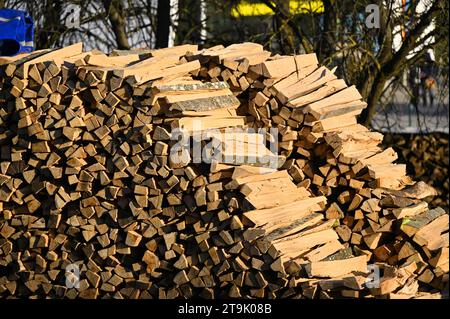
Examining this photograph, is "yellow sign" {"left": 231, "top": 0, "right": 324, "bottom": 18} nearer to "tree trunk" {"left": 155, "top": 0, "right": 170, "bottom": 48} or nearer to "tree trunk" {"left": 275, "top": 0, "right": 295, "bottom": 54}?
"tree trunk" {"left": 275, "top": 0, "right": 295, "bottom": 54}

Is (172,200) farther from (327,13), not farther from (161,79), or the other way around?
(327,13)

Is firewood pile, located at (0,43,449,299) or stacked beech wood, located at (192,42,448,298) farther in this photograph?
stacked beech wood, located at (192,42,448,298)

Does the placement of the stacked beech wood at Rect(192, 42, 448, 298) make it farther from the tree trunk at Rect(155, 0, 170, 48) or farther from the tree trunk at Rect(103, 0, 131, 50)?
the tree trunk at Rect(103, 0, 131, 50)

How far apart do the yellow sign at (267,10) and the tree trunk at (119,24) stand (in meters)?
1.29

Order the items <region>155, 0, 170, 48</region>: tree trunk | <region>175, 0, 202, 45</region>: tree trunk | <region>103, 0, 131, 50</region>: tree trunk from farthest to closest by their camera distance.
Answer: <region>175, 0, 202, 45</region>: tree trunk
<region>103, 0, 131, 50</region>: tree trunk
<region>155, 0, 170, 48</region>: tree trunk

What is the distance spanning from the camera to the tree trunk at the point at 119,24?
993 cm

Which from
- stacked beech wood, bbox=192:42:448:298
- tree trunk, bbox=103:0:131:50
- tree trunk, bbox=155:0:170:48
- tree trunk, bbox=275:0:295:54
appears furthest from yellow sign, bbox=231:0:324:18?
stacked beech wood, bbox=192:42:448:298

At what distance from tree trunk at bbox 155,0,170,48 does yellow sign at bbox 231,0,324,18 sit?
1.08 meters

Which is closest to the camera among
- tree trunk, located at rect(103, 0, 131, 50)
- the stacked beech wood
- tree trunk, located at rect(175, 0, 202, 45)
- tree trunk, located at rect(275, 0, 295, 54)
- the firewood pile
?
the firewood pile

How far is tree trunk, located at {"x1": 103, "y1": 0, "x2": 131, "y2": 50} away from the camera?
993 centimetres

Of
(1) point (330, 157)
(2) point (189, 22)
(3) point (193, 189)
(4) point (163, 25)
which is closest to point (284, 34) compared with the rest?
(4) point (163, 25)

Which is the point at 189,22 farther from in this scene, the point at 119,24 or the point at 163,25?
the point at 163,25

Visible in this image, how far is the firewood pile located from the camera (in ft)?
20.9

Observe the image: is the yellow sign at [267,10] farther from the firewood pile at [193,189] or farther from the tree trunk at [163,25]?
the firewood pile at [193,189]
